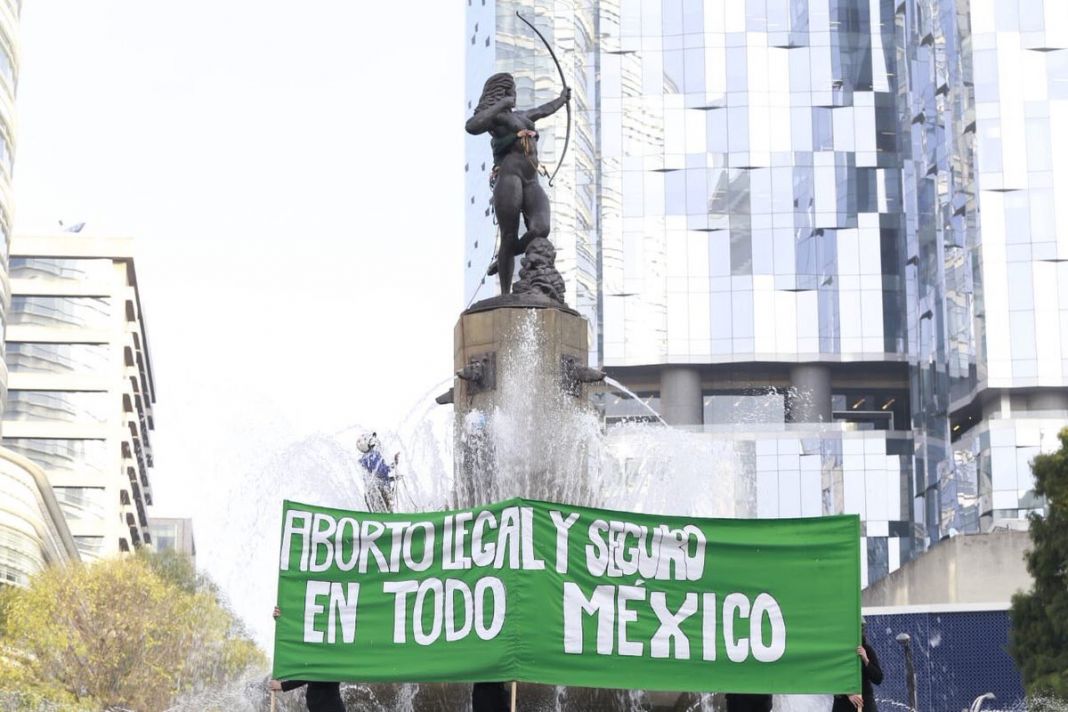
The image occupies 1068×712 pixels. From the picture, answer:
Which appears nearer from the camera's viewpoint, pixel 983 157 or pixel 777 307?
pixel 983 157

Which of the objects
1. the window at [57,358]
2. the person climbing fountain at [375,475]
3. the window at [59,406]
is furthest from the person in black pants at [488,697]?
the window at [57,358]

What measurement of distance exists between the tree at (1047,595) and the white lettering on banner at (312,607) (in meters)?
29.9

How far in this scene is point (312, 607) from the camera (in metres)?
13.1

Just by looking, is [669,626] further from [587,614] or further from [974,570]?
[974,570]

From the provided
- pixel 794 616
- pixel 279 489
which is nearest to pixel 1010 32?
pixel 279 489

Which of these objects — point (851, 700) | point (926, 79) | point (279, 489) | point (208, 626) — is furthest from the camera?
point (926, 79)

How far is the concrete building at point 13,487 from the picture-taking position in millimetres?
74188

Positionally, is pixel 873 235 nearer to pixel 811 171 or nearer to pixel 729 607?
pixel 811 171

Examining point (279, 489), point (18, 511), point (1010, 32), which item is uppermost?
point (1010, 32)

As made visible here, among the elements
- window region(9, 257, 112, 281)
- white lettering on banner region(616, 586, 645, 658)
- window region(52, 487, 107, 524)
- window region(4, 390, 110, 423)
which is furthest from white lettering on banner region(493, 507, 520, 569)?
window region(9, 257, 112, 281)

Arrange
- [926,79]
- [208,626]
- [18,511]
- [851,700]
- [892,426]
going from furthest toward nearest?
1. [892,426]
2. [926,79]
3. [18,511]
4. [208,626]
5. [851,700]

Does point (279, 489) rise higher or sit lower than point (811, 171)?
lower

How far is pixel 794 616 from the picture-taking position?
12.9m

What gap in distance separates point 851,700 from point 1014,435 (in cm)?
7869
